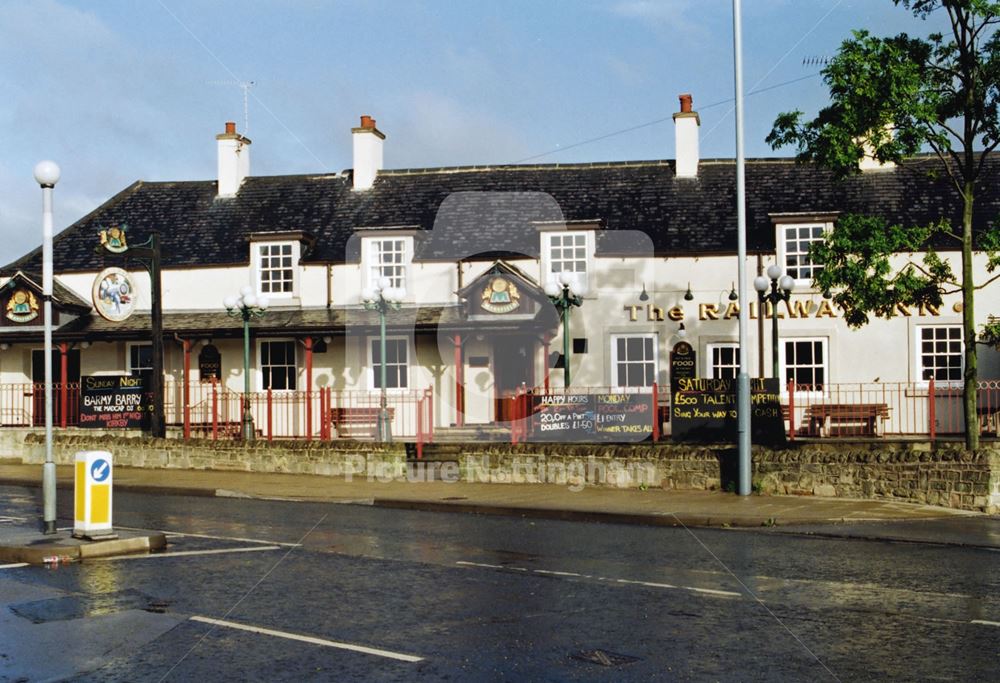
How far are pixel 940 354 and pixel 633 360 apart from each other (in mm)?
7884

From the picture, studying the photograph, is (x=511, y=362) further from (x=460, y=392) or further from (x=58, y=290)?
(x=58, y=290)

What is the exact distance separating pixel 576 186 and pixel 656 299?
5.14 meters

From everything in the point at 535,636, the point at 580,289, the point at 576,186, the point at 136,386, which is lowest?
the point at 535,636

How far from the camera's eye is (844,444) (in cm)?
2125

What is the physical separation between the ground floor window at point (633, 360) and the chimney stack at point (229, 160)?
44.6ft

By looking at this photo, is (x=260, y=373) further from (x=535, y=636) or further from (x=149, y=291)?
(x=535, y=636)

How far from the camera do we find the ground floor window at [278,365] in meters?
31.5

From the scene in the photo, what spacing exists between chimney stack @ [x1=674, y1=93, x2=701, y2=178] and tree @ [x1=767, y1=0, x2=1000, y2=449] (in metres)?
14.2

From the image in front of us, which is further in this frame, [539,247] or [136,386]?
[539,247]

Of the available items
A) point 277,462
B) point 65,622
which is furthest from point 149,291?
point 65,622

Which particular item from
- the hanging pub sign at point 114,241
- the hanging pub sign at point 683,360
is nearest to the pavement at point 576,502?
the hanging pub sign at point 114,241

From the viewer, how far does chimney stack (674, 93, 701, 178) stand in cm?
3228

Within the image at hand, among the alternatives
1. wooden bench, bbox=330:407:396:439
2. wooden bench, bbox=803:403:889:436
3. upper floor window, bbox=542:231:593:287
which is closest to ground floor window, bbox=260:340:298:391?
wooden bench, bbox=330:407:396:439

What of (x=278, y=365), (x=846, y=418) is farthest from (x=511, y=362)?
(x=846, y=418)
